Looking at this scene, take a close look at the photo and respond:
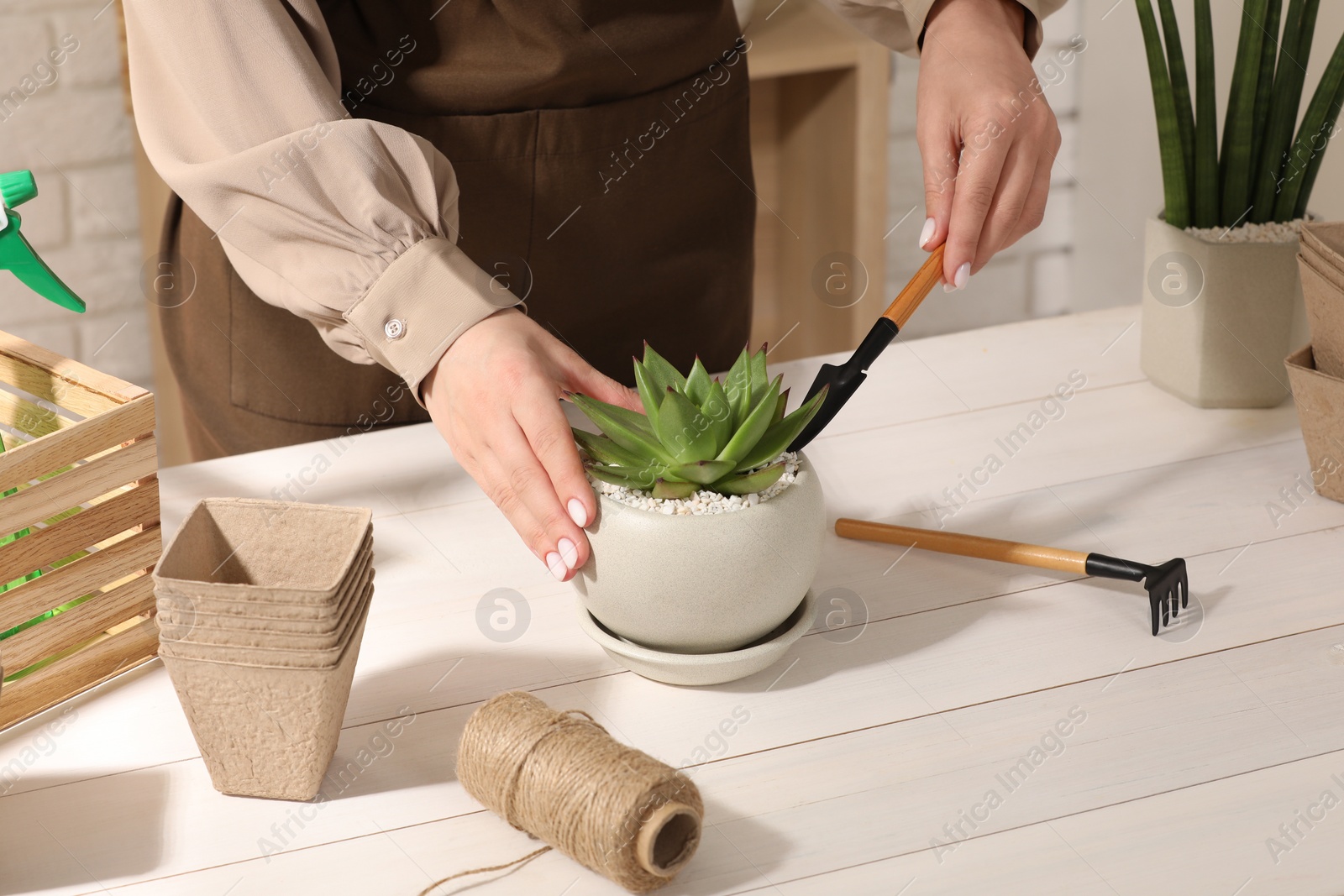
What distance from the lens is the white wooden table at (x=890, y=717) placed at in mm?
605

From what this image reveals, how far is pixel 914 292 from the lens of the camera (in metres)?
0.83

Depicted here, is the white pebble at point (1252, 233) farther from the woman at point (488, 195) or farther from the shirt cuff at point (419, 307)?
the shirt cuff at point (419, 307)

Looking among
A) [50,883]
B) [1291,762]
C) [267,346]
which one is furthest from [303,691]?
[267,346]

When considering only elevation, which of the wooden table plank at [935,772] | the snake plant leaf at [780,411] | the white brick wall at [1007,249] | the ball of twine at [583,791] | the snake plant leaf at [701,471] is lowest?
the white brick wall at [1007,249]

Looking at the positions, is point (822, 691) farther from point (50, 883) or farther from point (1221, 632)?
point (50, 883)

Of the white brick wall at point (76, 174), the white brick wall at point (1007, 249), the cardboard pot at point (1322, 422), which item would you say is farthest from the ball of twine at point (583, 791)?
the white brick wall at point (1007, 249)

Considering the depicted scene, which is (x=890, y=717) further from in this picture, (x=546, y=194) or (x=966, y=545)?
(x=546, y=194)

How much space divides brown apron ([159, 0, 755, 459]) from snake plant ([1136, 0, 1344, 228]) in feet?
1.34

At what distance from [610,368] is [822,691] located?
573 millimetres

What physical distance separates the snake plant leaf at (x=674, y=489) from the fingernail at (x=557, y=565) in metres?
0.07

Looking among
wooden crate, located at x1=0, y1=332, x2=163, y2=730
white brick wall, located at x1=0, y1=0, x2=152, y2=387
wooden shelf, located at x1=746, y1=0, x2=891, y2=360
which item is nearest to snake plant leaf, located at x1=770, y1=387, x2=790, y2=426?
wooden crate, located at x1=0, y1=332, x2=163, y2=730

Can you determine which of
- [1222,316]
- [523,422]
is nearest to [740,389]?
[523,422]

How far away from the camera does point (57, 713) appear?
73cm

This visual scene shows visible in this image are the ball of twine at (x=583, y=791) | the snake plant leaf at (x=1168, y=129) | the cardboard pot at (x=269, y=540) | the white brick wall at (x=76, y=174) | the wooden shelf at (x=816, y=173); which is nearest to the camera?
the ball of twine at (x=583, y=791)
